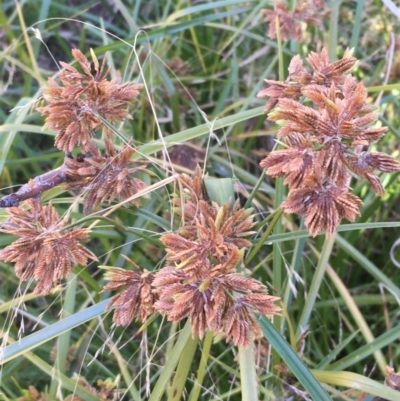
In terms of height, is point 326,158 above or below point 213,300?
above

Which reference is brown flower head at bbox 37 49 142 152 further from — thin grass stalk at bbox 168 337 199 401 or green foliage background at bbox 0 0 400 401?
thin grass stalk at bbox 168 337 199 401

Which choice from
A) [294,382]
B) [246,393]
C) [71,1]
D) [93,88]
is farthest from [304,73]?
[71,1]

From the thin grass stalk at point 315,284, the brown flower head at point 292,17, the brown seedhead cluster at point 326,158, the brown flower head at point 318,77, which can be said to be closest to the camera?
the brown seedhead cluster at point 326,158

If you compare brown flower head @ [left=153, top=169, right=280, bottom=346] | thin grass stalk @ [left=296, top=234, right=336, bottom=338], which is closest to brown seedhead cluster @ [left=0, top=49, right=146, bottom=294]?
brown flower head @ [left=153, top=169, right=280, bottom=346]

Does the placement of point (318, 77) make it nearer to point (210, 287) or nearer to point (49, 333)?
point (210, 287)

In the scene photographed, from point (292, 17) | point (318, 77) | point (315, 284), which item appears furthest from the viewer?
point (292, 17)

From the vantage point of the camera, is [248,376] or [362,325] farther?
[362,325]

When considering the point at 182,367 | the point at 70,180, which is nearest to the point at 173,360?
the point at 182,367

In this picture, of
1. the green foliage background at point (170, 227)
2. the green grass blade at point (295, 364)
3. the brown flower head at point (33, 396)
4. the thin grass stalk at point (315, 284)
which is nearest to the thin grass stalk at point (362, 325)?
the green foliage background at point (170, 227)

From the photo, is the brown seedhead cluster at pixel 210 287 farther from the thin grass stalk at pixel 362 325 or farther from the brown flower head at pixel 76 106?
the thin grass stalk at pixel 362 325
